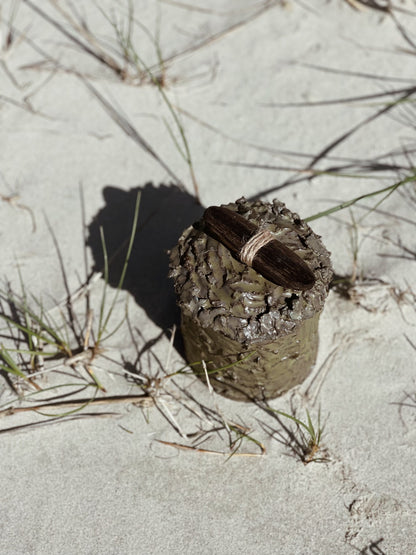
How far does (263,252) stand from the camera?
1766mm

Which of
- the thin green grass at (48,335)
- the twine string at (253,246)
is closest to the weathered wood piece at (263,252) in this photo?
the twine string at (253,246)

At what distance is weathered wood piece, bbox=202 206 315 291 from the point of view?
1733 millimetres

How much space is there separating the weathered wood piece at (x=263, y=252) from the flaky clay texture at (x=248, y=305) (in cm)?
4

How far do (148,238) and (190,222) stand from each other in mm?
207

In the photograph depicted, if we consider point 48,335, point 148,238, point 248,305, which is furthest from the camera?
point 148,238

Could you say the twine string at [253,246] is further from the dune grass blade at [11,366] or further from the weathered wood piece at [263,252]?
the dune grass blade at [11,366]

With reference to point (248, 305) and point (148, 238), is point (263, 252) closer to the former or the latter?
point (248, 305)

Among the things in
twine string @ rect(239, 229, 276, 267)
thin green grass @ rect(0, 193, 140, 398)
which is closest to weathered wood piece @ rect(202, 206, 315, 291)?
twine string @ rect(239, 229, 276, 267)

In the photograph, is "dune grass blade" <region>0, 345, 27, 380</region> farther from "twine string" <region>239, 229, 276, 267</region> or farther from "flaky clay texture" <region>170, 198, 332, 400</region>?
"twine string" <region>239, 229, 276, 267</region>

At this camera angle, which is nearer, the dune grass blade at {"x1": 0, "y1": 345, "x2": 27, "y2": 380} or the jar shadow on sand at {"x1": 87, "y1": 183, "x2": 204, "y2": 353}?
the dune grass blade at {"x1": 0, "y1": 345, "x2": 27, "y2": 380}

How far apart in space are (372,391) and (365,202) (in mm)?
913

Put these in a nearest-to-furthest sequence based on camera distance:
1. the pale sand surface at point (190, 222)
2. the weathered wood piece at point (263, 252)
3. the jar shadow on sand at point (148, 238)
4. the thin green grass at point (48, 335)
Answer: the weathered wood piece at point (263, 252), the pale sand surface at point (190, 222), the thin green grass at point (48, 335), the jar shadow on sand at point (148, 238)

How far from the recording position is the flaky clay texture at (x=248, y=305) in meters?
1.75

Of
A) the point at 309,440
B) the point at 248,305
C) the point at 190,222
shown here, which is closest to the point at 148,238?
the point at 190,222
